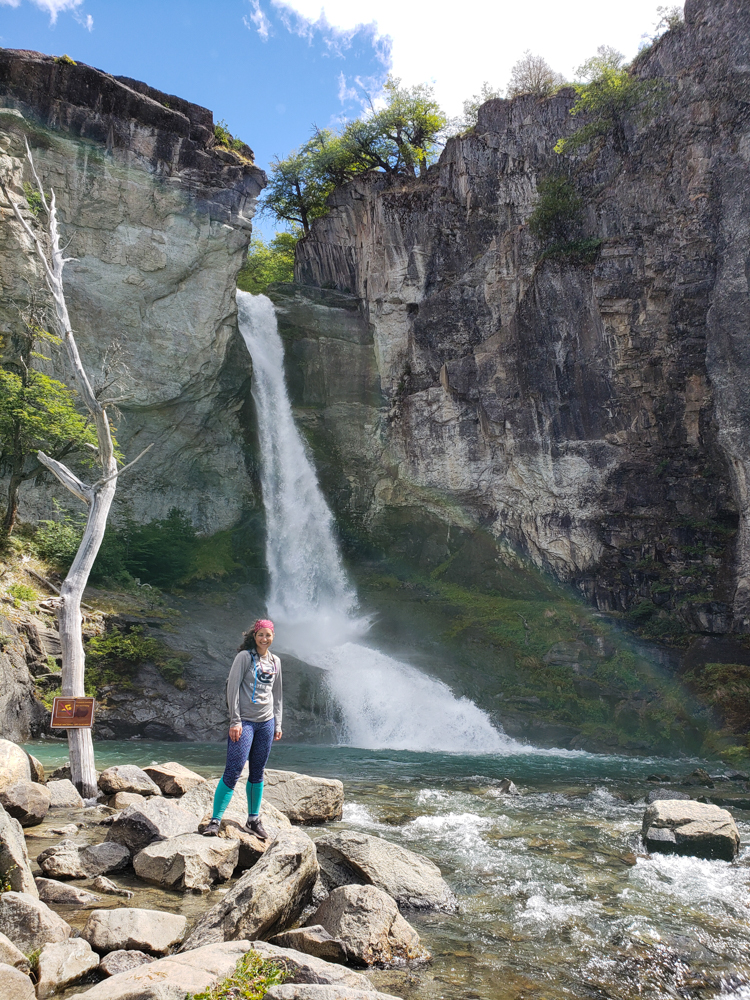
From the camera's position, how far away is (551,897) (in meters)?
4.96

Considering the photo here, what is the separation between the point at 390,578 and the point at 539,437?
7.31 metres

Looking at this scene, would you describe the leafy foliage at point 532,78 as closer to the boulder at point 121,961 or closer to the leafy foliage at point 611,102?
the leafy foliage at point 611,102

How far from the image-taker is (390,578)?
22938mm

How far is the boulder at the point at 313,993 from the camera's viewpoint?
8.82 feet

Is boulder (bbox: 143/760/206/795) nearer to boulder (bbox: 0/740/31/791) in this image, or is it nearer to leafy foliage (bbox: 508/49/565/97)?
boulder (bbox: 0/740/31/791)

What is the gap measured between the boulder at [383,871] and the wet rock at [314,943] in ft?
3.28

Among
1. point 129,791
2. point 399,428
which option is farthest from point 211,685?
point 399,428

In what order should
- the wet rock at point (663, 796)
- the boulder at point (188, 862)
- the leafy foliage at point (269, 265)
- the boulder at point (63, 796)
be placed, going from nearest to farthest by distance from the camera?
the boulder at point (188, 862) → the boulder at point (63, 796) → the wet rock at point (663, 796) → the leafy foliage at point (269, 265)

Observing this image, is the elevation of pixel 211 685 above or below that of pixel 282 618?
below

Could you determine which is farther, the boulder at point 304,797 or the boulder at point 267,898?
the boulder at point 304,797

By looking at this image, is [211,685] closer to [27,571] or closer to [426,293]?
[27,571]

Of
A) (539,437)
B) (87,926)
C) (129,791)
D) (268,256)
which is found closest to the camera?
(87,926)

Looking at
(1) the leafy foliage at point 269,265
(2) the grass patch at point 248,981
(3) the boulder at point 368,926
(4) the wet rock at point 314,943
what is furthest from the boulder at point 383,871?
(1) the leafy foliage at point 269,265

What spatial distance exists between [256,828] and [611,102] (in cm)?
2254
